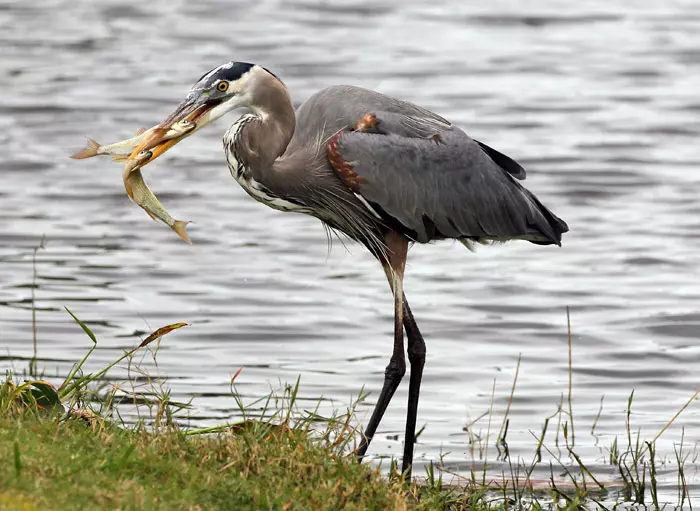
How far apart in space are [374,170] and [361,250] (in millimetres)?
5527

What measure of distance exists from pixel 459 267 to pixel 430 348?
2273mm

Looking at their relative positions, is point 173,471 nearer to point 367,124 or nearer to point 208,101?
point 208,101

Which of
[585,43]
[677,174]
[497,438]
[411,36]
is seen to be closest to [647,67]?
[585,43]

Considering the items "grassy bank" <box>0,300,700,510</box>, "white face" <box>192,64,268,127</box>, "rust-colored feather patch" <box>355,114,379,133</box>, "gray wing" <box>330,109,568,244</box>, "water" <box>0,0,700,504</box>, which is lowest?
"water" <box>0,0,700,504</box>

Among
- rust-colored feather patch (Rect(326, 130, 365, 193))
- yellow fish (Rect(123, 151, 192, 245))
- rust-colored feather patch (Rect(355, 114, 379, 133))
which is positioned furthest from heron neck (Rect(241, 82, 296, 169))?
yellow fish (Rect(123, 151, 192, 245))

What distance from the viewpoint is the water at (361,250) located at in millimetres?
8945

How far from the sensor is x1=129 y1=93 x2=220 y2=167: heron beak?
6.19 meters

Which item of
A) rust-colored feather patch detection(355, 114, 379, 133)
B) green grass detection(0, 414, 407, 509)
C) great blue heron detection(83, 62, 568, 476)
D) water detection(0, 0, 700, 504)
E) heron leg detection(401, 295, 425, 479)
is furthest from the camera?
water detection(0, 0, 700, 504)

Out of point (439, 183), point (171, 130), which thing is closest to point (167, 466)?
point (171, 130)

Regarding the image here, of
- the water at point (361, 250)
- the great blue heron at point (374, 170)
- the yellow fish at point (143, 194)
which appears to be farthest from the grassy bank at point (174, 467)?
the water at point (361, 250)

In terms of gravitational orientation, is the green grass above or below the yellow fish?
below

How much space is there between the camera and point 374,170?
6.77 metres

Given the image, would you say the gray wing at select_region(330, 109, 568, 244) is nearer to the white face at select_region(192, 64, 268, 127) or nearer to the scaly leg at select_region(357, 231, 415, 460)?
the scaly leg at select_region(357, 231, 415, 460)

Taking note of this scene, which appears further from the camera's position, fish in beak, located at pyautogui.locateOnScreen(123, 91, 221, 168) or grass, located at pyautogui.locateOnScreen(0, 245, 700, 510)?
fish in beak, located at pyautogui.locateOnScreen(123, 91, 221, 168)
